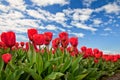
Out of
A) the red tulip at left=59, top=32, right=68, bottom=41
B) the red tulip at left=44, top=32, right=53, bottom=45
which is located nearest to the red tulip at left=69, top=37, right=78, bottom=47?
the red tulip at left=59, top=32, right=68, bottom=41

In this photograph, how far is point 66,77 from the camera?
4.65 m

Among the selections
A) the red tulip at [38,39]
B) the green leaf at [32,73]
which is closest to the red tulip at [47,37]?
the red tulip at [38,39]

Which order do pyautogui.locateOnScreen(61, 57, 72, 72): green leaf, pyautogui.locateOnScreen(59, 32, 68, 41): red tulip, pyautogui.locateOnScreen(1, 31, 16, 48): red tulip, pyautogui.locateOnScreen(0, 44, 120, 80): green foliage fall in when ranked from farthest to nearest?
pyautogui.locateOnScreen(59, 32, 68, 41): red tulip < pyautogui.locateOnScreen(61, 57, 72, 72): green leaf < pyautogui.locateOnScreen(1, 31, 16, 48): red tulip < pyautogui.locateOnScreen(0, 44, 120, 80): green foliage

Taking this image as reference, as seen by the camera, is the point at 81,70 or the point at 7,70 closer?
the point at 7,70

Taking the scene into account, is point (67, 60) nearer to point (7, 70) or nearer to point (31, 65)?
point (31, 65)

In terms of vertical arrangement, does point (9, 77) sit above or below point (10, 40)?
below

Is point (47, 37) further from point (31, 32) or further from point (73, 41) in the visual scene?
point (73, 41)

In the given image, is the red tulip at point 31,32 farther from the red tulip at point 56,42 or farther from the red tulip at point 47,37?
the red tulip at point 56,42

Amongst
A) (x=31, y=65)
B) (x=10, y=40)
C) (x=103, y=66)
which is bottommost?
(x=103, y=66)

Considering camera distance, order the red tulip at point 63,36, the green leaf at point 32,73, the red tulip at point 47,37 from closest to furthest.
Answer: the green leaf at point 32,73, the red tulip at point 47,37, the red tulip at point 63,36

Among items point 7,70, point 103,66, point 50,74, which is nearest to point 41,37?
point 50,74

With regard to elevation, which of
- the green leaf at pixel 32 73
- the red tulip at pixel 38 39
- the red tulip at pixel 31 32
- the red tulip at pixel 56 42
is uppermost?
the red tulip at pixel 31 32

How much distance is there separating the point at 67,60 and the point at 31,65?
1033 mm

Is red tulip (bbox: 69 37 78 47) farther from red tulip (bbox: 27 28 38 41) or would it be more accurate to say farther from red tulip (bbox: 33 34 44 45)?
red tulip (bbox: 33 34 44 45)
